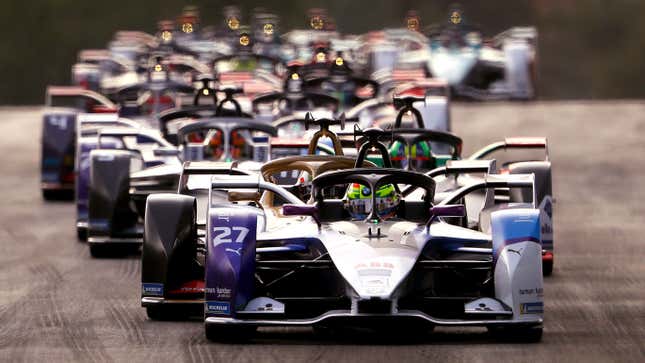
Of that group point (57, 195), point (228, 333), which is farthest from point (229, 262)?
point (57, 195)

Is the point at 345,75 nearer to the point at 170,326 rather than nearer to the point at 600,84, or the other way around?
the point at 170,326

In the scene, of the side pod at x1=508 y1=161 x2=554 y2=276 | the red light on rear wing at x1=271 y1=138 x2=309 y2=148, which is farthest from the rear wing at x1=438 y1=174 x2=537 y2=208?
the red light on rear wing at x1=271 y1=138 x2=309 y2=148

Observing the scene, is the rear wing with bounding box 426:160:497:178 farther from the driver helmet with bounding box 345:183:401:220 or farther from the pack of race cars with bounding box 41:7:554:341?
the driver helmet with bounding box 345:183:401:220

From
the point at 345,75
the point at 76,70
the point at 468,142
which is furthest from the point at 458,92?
the point at 345,75

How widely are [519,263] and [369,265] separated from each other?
110 cm

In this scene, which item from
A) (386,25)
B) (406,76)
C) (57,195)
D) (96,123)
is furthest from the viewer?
(386,25)

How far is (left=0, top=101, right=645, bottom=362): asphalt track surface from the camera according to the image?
44.2 feet

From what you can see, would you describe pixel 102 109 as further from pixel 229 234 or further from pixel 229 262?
pixel 229 262

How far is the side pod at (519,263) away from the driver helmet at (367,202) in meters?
0.95

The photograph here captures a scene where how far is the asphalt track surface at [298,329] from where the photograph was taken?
13.5 meters

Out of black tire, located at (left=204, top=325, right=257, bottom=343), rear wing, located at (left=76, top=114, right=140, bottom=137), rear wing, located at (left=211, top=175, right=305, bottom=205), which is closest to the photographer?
black tire, located at (left=204, top=325, right=257, bottom=343)

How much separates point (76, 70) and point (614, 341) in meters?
23.2

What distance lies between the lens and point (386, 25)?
6288 centimetres

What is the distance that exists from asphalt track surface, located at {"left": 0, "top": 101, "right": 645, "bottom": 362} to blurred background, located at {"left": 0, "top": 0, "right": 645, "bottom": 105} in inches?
1241
